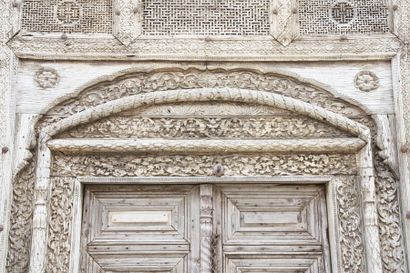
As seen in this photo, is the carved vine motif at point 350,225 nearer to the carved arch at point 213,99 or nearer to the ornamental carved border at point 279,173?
the ornamental carved border at point 279,173

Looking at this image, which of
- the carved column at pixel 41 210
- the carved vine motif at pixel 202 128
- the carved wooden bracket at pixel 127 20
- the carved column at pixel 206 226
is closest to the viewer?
the carved column at pixel 41 210

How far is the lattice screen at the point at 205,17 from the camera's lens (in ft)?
10.8

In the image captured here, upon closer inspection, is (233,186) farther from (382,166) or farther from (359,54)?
(359,54)

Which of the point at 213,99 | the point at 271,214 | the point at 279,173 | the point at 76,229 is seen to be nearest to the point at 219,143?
the point at 213,99

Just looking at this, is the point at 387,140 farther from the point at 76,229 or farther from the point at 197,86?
the point at 76,229

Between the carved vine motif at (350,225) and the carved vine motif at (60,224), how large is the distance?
4.48 ft

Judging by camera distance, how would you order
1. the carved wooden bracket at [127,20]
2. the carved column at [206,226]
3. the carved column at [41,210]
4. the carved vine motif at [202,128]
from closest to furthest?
the carved column at [41,210] < the carved column at [206,226] < the carved vine motif at [202,128] < the carved wooden bracket at [127,20]

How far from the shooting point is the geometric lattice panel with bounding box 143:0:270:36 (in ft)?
10.8

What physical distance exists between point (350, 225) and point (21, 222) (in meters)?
1.65

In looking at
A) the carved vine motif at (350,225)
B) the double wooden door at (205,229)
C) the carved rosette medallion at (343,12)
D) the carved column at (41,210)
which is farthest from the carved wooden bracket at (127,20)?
the carved vine motif at (350,225)

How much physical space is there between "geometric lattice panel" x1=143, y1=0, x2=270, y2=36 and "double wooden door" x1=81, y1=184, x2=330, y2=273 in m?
0.85

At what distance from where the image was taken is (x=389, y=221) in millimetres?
3055

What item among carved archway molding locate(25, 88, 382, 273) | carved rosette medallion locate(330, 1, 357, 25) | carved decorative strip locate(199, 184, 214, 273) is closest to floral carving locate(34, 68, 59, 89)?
carved archway molding locate(25, 88, 382, 273)

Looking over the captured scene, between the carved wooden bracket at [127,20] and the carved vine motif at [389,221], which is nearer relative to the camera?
the carved vine motif at [389,221]
